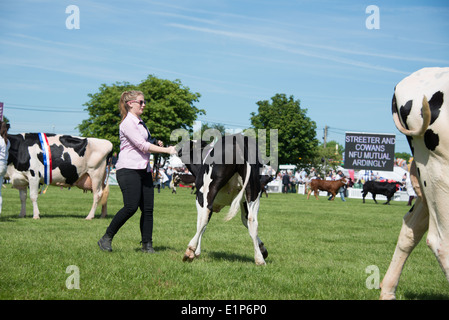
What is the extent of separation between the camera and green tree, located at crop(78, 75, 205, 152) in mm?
56969

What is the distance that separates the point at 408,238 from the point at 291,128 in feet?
205

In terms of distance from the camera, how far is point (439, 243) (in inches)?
160

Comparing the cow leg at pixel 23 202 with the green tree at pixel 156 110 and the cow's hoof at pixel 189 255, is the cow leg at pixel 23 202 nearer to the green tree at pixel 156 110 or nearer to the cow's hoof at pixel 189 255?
the cow's hoof at pixel 189 255

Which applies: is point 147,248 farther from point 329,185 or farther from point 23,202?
point 329,185

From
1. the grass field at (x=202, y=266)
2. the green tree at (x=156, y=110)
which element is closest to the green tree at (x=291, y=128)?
the green tree at (x=156, y=110)

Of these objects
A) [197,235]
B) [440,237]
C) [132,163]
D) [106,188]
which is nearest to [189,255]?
[197,235]

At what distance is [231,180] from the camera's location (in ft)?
24.1

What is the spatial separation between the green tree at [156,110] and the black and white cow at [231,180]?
49670 millimetres

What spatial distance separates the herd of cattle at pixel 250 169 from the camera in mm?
4062

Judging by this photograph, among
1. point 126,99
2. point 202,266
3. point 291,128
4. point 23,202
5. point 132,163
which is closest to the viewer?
point 202,266

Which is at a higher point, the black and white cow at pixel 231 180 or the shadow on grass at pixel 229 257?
the black and white cow at pixel 231 180

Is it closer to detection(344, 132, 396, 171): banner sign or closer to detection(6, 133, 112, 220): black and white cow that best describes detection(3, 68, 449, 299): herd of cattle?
detection(6, 133, 112, 220): black and white cow

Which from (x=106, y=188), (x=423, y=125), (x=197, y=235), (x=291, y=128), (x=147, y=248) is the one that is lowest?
(x=147, y=248)

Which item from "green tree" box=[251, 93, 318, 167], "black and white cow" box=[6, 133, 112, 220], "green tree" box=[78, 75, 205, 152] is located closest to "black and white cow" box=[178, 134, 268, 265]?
"black and white cow" box=[6, 133, 112, 220]
